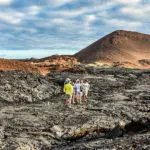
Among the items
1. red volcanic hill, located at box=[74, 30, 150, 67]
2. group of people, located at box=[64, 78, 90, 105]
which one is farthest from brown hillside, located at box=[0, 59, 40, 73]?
red volcanic hill, located at box=[74, 30, 150, 67]

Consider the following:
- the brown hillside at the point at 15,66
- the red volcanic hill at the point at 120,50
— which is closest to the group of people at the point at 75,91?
the brown hillside at the point at 15,66

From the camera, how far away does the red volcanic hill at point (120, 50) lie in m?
88.8

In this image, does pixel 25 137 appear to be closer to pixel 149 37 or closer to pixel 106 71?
pixel 106 71

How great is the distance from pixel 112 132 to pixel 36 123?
362 cm

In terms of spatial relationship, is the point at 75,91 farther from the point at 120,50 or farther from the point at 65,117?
the point at 120,50

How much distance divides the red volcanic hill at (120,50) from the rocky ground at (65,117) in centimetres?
5507

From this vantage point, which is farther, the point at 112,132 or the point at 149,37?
the point at 149,37

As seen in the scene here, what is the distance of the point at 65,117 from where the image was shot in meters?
19.8

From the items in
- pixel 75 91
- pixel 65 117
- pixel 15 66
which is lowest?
pixel 65 117

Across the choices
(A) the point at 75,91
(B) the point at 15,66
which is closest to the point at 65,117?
(A) the point at 75,91

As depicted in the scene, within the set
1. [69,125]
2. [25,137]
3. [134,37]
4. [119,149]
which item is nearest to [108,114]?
[69,125]

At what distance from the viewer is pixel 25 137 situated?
15844mm

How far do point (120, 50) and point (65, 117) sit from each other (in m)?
78.5

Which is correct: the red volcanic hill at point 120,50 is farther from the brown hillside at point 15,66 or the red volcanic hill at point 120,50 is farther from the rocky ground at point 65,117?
the rocky ground at point 65,117
